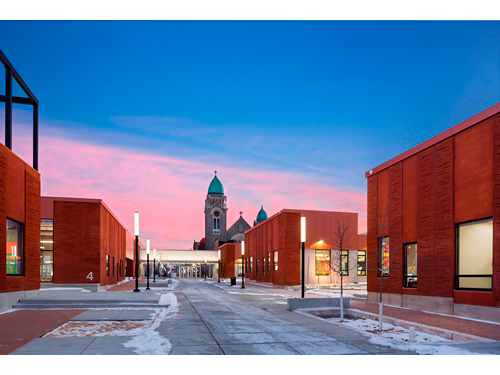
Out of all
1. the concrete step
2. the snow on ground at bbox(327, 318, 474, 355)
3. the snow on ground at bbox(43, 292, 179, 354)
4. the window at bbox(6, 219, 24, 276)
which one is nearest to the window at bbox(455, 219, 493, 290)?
the snow on ground at bbox(327, 318, 474, 355)

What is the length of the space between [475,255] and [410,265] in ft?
14.7

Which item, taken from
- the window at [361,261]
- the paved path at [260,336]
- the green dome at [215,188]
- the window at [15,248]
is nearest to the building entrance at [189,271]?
the green dome at [215,188]

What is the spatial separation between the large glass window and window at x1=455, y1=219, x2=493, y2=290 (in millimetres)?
26081

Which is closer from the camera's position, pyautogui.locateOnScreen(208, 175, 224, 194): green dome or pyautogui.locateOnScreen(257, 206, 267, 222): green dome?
pyautogui.locateOnScreen(208, 175, 224, 194): green dome

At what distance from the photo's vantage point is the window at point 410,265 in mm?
21000

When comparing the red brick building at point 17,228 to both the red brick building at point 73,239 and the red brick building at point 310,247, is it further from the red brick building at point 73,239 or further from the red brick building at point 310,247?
the red brick building at point 310,247

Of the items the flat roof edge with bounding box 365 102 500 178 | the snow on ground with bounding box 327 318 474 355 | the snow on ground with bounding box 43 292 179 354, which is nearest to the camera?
the snow on ground with bounding box 327 318 474 355

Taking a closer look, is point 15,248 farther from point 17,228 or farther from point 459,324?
point 459,324

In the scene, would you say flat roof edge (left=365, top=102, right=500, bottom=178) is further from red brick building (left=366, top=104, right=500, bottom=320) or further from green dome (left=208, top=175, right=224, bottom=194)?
green dome (left=208, top=175, right=224, bottom=194)

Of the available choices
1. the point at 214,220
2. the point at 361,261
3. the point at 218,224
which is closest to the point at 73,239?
the point at 361,261

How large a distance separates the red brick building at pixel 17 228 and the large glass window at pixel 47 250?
413 inches

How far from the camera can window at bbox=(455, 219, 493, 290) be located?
16.5 m

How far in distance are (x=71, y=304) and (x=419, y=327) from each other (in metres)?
13.7

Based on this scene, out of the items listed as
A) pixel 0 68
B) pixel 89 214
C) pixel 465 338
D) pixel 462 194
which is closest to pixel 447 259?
pixel 462 194
